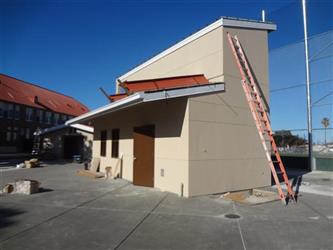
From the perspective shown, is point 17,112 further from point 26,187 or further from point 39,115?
point 26,187

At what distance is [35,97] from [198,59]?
3505 cm

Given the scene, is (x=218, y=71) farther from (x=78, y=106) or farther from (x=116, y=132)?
(x=78, y=106)

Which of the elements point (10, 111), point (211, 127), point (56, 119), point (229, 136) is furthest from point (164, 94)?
point (56, 119)

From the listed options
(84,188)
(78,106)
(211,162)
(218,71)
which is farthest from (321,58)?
(78,106)

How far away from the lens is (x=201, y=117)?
854cm

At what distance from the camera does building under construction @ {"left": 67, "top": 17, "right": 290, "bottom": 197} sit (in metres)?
8.30

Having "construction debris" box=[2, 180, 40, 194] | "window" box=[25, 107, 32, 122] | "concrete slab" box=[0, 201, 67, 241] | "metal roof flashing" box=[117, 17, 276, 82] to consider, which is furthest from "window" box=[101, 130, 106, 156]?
"window" box=[25, 107, 32, 122]

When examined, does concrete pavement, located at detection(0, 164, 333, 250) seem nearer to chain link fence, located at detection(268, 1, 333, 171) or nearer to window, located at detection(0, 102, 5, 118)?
chain link fence, located at detection(268, 1, 333, 171)

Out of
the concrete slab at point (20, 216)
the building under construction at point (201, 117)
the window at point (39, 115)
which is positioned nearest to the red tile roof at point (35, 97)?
the window at point (39, 115)

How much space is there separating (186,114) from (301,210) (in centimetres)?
413

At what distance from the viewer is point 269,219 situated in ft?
Result: 19.2

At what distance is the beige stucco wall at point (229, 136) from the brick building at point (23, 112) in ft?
104

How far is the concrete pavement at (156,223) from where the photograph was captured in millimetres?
4488

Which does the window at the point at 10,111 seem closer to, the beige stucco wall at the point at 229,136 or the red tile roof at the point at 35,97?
the red tile roof at the point at 35,97
